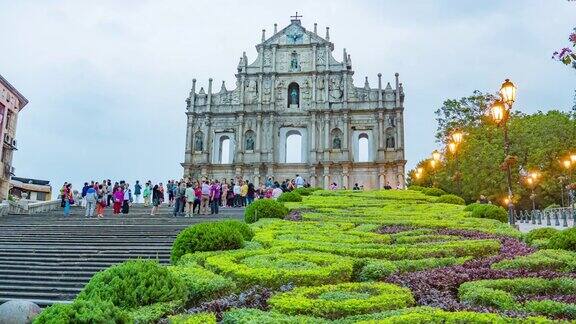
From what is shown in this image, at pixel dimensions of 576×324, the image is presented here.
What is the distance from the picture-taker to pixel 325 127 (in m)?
46.7

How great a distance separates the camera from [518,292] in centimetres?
655

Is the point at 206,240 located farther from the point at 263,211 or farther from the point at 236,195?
the point at 236,195

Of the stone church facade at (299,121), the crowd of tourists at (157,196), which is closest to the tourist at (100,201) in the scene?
the crowd of tourists at (157,196)

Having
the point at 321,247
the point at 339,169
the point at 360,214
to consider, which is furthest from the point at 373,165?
the point at 321,247

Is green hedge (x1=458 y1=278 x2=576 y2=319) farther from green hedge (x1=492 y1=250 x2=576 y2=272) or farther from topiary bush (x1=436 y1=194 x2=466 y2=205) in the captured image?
topiary bush (x1=436 y1=194 x2=466 y2=205)

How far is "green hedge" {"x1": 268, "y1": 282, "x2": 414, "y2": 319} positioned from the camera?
560 cm

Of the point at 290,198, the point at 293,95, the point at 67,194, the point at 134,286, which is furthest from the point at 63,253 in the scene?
the point at 293,95

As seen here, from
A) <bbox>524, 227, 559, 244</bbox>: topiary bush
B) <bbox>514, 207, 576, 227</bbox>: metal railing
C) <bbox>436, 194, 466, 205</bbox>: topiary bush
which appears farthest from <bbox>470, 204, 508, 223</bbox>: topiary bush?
<bbox>436, 194, 466, 205</bbox>: topiary bush

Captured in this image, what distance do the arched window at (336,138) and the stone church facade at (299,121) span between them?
0.09 meters

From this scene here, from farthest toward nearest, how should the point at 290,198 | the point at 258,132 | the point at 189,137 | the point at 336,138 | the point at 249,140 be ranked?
1. the point at 189,137
2. the point at 249,140
3. the point at 258,132
4. the point at 336,138
5. the point at 290,198

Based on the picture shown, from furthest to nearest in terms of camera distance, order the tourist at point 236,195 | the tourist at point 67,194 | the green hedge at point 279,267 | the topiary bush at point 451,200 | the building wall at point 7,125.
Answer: the building wall at point 7,125 → the tourist at point 236,195 → the topiary bush at point 451,200 → the tourist at point 67,194 → the green hedge at point 279,267

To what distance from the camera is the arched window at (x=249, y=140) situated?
4731 cm

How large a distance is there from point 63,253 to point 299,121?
37186mm

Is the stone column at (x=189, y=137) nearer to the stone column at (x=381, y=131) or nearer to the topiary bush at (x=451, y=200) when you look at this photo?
the stone column at (x=381, y=131)
